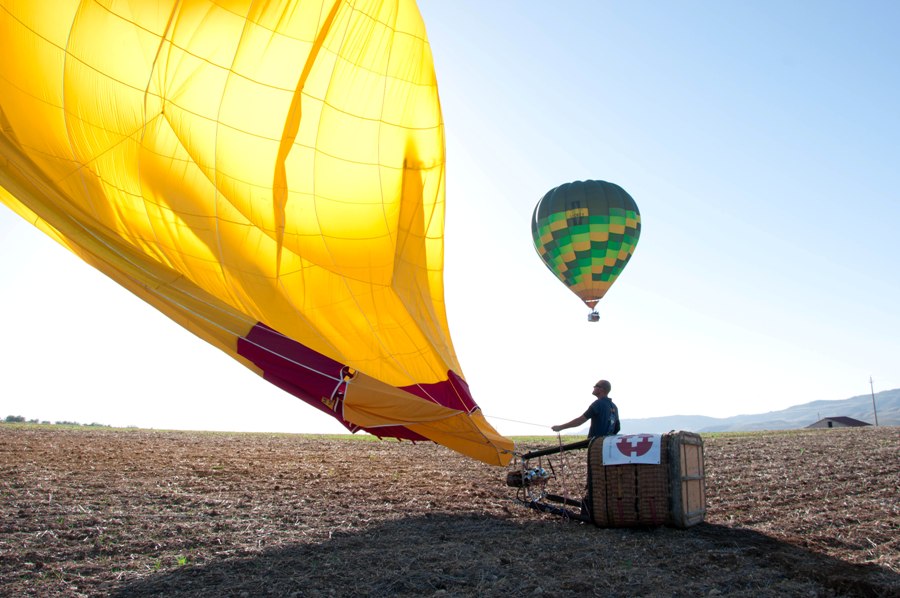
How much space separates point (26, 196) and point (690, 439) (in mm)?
7233

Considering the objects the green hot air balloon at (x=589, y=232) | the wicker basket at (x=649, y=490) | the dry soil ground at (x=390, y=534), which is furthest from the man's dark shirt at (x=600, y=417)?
the green hot air balloon at (x=589, y=232)

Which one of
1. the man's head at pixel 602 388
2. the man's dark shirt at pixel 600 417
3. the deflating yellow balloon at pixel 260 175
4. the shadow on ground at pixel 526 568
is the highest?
the deflating yellow balloon at pixel 260 175

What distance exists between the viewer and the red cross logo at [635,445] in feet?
25.1

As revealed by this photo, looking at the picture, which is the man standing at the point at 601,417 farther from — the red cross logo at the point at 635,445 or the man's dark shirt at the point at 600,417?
the red cross logo at the point at 635,445

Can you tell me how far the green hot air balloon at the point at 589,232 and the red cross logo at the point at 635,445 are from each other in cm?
1429

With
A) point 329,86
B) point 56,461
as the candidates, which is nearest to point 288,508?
point 56,461

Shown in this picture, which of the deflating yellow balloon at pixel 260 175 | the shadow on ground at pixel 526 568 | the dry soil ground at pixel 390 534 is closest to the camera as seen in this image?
the shadow on ground at pixel 526 568

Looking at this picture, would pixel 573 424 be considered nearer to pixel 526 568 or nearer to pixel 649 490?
pixel 649 490

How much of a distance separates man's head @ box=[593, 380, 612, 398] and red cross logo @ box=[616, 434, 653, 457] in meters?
1.30

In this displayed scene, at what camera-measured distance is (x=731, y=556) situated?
252 inches

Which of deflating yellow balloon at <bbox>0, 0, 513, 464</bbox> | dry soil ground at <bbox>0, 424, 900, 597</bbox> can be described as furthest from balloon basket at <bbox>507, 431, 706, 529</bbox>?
deflating yellow balloon at <bbox>0, 0, 513, 464</bbox>

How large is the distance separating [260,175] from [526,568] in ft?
18.1

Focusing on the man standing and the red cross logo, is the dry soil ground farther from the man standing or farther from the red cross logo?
the man standing

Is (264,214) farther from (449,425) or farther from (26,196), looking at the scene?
(449,425)
